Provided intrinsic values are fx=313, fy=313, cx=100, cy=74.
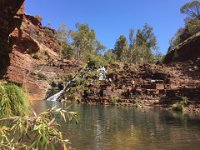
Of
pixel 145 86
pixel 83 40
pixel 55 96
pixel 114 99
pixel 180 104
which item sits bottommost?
pixel 180 104

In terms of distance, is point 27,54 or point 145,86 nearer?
point 145,86

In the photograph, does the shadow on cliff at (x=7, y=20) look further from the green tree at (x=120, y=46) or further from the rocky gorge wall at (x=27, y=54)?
the green tree at (x=120, y=46)

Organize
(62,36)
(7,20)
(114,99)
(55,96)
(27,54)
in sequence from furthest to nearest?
(62,36)
(27,54)
(55,96)
(114,99)
(7,20)

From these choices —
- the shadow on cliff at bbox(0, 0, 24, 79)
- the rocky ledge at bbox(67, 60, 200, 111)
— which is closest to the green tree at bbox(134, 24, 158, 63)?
the rocky ledge at bbox(67, 60, 200, 111)

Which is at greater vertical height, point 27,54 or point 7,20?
point 27,54

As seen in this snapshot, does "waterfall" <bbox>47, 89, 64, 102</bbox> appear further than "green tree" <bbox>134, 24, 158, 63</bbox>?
No

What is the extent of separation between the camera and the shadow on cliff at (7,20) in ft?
45.8

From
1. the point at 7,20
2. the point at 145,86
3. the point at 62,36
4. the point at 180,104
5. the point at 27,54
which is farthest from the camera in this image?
the point at 62,36

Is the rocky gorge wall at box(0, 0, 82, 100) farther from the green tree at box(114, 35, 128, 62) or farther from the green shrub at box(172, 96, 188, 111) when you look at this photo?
the green tree at box(114, 35, 128, 62)

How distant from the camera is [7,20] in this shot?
48.8ft

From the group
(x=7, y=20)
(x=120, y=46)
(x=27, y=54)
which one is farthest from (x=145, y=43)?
(x=7, y=20)

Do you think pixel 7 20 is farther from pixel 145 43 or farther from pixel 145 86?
pixel 145 43

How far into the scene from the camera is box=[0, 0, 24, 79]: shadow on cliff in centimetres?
1396

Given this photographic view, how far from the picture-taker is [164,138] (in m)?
16.8
